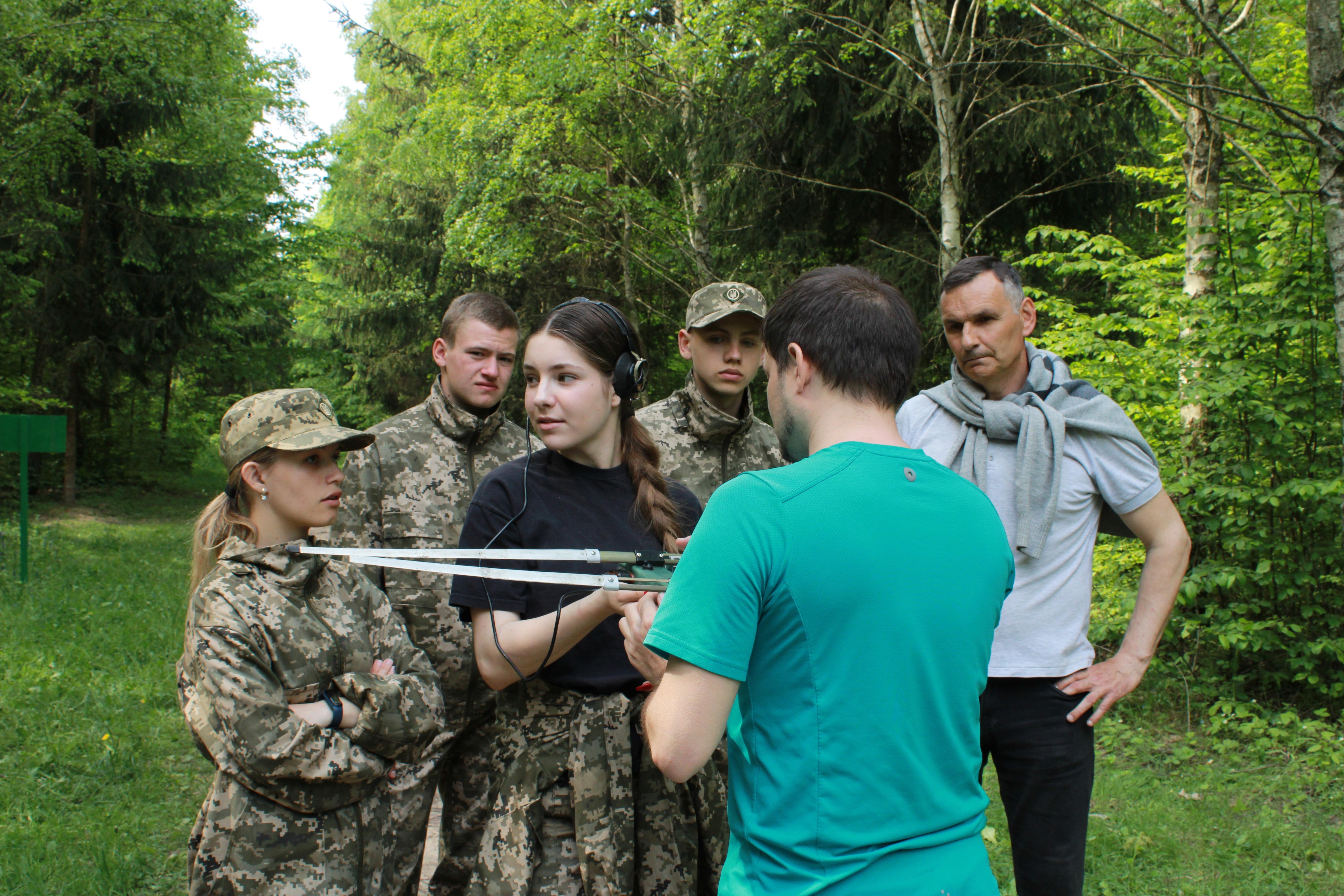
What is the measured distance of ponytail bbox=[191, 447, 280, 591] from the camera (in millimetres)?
2674

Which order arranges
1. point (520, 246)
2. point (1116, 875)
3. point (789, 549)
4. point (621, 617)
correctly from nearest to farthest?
point (789, 549)
point (621, 617)
point (1116, 875)
point (520, 246)

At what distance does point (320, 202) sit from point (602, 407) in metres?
39.2

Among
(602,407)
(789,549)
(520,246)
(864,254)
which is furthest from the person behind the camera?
(520,246)

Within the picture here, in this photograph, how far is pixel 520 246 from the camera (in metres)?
18.1

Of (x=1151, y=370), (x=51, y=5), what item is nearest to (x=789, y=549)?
(x=1151, y=370)

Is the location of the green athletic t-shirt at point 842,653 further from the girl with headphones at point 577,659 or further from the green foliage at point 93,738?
the green foliage at point 93,738

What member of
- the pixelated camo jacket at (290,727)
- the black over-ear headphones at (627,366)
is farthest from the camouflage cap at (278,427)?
the black over-ear headphones at (627,366)

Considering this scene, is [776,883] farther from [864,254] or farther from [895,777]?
[864,254]

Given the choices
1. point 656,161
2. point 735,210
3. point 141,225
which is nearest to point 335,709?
→ point 735,210

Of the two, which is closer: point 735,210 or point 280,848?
point 280,848

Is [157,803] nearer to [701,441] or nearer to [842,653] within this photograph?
A: [701,441]

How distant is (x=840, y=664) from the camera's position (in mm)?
1479

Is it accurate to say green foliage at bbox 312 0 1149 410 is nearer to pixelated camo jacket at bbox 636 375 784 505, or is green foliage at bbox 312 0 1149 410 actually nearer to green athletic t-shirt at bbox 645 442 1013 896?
pixelated camo jacket at bbox 636 375 784 505

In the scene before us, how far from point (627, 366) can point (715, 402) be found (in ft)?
4.45
